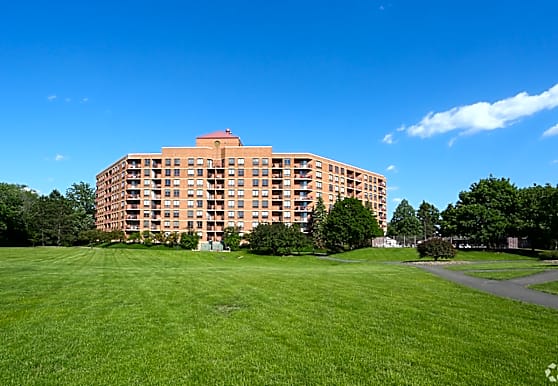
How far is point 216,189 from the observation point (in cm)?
9925

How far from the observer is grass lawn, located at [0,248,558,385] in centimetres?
683

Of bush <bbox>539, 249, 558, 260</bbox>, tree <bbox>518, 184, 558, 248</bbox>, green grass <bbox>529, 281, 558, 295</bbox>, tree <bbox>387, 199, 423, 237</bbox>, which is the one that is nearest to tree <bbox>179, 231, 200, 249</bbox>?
tree <bbox>518, 184, 558, 248</bbox>

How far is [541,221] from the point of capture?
6150cm

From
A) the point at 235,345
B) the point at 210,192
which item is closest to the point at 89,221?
the point at 210,192

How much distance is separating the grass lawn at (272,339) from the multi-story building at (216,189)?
83.2 m

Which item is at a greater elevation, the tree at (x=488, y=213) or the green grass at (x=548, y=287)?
the tree at (x=488, y=213)

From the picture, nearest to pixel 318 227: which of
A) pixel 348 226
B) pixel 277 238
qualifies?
pixel 348 226

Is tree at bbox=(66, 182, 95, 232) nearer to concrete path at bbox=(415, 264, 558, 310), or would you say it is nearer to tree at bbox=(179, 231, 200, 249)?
tree at bbox=(179, 231, 200, 249)

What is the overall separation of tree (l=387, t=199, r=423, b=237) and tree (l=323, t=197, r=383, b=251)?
55729 mm

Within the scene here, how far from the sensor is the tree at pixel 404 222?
131125 mm

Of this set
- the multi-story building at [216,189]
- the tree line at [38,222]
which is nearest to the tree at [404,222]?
the multi-story building at [216,189]

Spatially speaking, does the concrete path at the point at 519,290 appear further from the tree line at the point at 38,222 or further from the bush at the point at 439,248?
the tree line at the point at 38,222

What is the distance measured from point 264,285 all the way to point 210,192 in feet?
272

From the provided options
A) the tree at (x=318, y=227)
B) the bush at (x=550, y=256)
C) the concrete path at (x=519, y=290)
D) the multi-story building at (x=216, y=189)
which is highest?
the multi-story building at (x=216, y=189)
